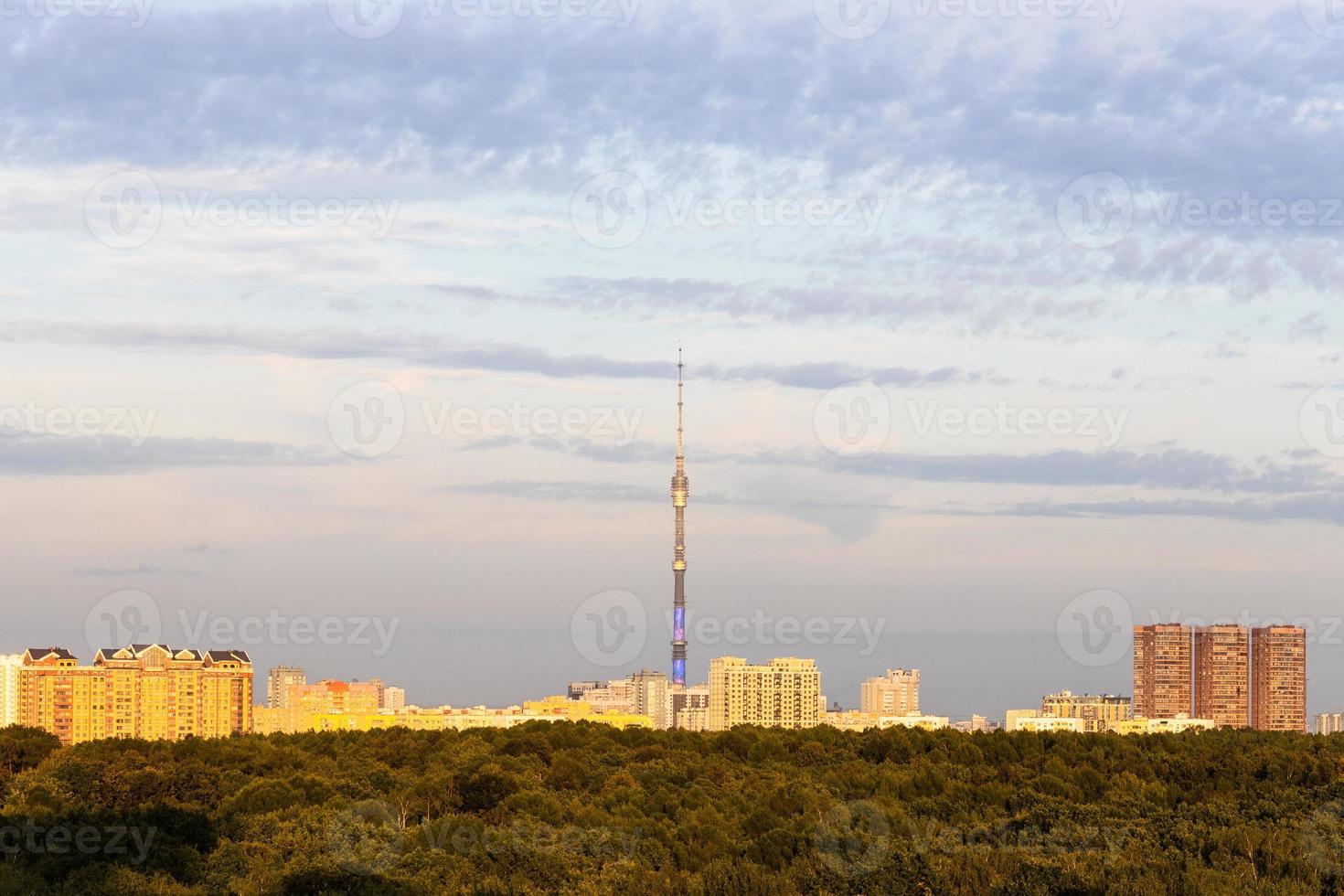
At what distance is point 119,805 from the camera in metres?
37.4

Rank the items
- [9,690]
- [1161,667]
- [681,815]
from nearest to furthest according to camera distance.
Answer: [681,815], [9,690], [1161,667]

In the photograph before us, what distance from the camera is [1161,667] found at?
17800 centimetres

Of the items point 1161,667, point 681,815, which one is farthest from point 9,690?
point 1161,667

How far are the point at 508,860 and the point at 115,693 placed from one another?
11302 centimetres

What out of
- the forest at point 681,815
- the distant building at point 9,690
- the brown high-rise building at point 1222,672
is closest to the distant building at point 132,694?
the distant building at point 9,690

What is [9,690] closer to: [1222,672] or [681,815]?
[681,815]

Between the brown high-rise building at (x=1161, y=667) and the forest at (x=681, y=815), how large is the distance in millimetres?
133545

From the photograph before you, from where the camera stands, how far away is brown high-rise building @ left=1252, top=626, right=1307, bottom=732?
157 m

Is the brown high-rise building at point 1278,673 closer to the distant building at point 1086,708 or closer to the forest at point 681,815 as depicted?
the distant building at point 1086,708

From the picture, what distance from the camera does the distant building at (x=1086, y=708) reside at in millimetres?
171875

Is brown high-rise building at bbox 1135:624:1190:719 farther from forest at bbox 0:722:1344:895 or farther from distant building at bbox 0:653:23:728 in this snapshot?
forest at bbox 0:722:1344:895

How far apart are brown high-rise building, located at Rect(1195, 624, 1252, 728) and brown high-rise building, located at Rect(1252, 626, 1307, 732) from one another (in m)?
1.45

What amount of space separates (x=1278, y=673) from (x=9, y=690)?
12596 centimetres

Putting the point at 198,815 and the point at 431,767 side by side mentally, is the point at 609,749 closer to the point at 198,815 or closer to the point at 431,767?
the point at 431,767
